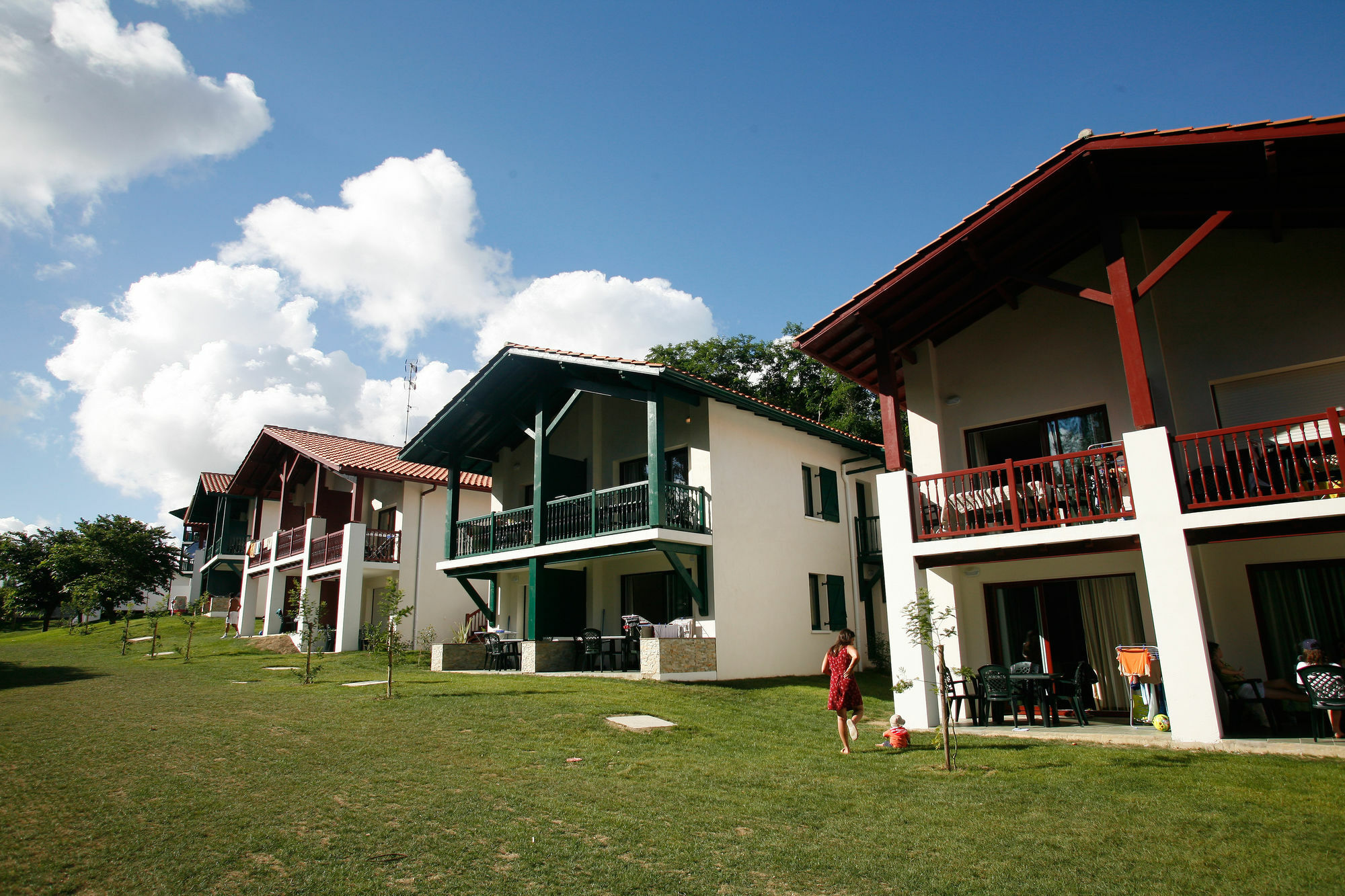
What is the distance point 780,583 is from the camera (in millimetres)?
18672

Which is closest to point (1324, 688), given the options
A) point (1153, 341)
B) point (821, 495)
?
point (1153, 341)

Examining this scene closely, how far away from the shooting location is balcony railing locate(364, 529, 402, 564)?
24.7 metres

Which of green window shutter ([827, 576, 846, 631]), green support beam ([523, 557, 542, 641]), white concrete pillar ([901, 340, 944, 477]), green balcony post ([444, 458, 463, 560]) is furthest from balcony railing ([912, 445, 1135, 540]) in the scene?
green balcony post ([444, 458, 463, 560])

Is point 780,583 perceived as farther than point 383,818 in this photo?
→ Yes

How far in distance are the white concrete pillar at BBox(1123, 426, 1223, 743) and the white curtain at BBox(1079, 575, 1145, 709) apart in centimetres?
274

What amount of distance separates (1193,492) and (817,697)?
7257mm

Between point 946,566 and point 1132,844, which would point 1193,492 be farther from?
point 1132,844

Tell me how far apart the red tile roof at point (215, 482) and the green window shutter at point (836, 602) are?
102 ft

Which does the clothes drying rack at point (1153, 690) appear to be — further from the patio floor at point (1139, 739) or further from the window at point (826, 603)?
the window at point (826, 603)

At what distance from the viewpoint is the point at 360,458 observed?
84.7 feet

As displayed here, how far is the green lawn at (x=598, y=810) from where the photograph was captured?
16.9ft

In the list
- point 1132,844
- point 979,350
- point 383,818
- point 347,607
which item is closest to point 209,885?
point 383,818

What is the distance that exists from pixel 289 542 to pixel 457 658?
497 inches

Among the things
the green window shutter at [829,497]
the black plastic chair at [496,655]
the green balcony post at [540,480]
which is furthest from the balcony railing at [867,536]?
the black plastic chair at [496,655]
